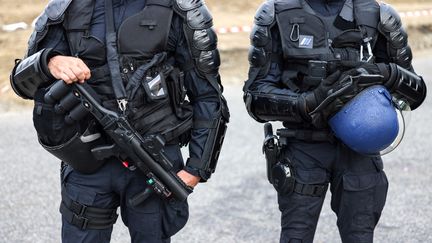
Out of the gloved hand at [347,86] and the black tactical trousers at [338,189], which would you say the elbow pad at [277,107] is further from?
the black tactical trousers at [338,189]

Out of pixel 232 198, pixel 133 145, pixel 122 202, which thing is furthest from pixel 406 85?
pixel 232 198

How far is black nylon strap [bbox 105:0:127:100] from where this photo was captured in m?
3.42

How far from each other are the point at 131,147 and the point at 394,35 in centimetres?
155

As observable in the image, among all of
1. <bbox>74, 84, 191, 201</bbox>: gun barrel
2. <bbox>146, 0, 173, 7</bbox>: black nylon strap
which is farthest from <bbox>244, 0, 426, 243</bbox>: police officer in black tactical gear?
<bbox>74, 84, 191, 201</bbox>: gun barrel

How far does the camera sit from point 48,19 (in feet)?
11.4

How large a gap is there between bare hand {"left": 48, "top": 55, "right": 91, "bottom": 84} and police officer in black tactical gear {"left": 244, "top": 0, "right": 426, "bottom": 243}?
107cm

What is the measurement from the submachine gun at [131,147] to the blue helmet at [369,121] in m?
0.83

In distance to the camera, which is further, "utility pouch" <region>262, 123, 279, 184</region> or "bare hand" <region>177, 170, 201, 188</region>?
"utility pouch" <region>262, 123, 279, 184</region>

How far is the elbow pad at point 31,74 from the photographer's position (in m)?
3.34

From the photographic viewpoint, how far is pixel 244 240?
5.38m

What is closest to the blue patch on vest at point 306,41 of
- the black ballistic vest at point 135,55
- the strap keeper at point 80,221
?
the black ballistic vest at point 135,55

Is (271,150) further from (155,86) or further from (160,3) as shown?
(160,3)

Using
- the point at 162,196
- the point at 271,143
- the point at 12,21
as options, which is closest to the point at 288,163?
the point at 271,143

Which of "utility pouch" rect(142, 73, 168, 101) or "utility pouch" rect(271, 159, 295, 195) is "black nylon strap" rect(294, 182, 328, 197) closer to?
"utility pouch" rect(271, 159, 295, 195)
